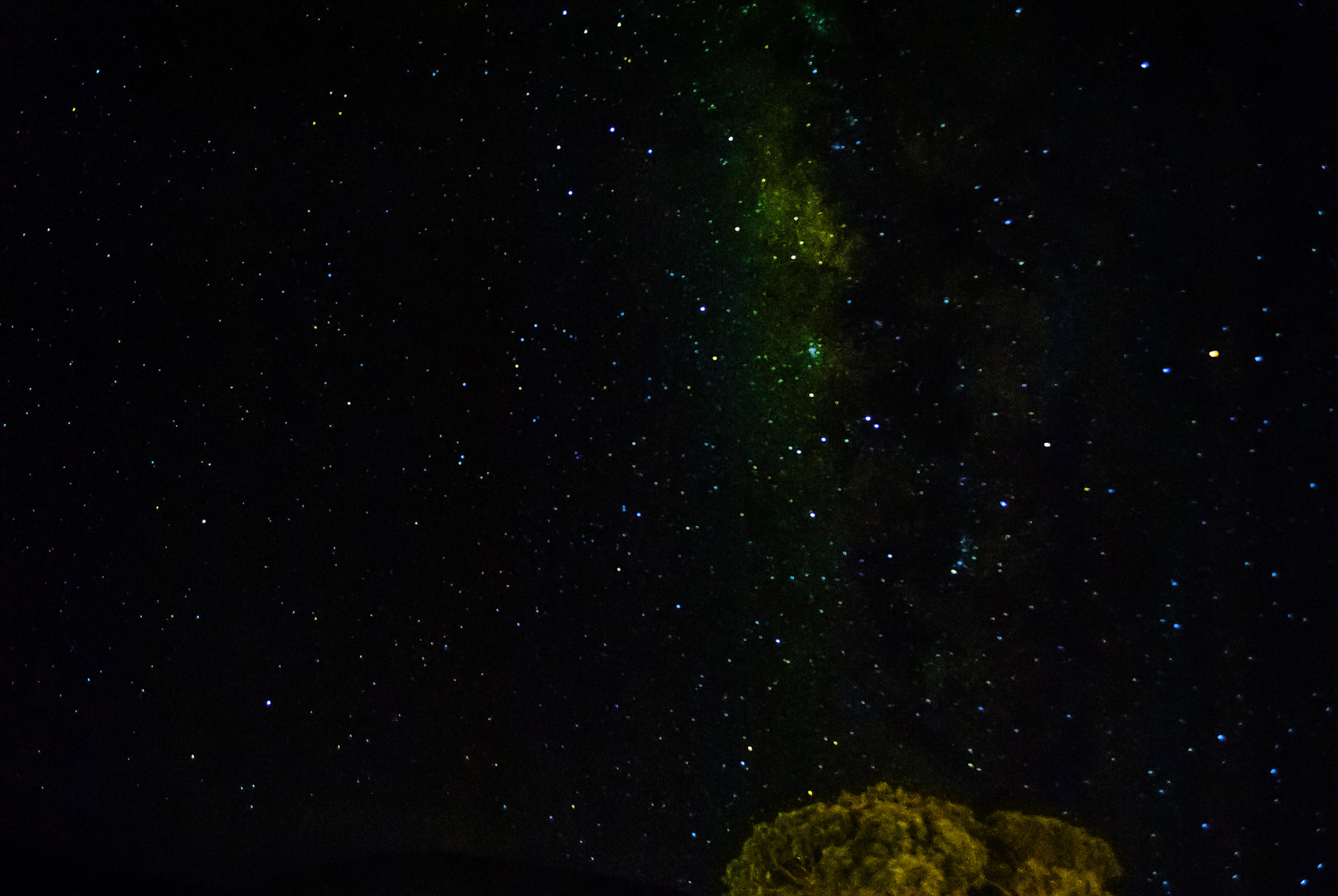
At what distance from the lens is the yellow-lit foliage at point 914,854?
22.2 inches

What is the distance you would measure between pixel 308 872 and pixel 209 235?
0.82 metres

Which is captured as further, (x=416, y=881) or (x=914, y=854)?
(x=416, y=881)

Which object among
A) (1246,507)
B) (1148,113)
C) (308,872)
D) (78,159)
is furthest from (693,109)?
(308,872)

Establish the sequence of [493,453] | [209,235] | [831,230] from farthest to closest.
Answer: [209,235]
[493,453]
[831,230]

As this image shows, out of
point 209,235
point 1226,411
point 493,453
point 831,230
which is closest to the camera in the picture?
point 1226,411

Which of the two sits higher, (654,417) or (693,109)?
(693,109)

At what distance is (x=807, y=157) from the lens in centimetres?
76

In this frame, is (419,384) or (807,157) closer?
(807,157)

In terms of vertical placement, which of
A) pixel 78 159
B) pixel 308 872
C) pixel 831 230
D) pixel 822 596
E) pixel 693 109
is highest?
pixel 78 159

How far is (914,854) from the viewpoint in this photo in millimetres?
566

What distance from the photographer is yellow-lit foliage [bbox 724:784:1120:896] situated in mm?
564

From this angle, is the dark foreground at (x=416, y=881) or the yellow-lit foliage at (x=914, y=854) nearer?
the yellow-lit foliage at (x=914, y=854)

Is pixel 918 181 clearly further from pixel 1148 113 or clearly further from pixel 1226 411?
pixel 1226 411

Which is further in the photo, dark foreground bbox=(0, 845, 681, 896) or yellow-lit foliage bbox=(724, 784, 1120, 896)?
dark foreground bbox=(0, 845, 681, 896)
